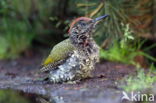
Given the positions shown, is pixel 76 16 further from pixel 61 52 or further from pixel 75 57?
pixel 75 57

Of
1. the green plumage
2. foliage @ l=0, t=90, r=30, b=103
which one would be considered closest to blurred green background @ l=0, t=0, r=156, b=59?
the green plumage

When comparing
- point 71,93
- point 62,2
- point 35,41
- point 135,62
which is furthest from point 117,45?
point 71,93

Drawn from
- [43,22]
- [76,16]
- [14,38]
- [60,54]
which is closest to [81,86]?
[60,54]

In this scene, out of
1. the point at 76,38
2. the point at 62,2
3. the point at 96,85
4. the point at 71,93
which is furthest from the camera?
the point at 62,2

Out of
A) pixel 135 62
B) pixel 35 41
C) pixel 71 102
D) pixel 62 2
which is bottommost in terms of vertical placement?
pixel 71 102

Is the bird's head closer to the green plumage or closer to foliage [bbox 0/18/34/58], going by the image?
the green plumage

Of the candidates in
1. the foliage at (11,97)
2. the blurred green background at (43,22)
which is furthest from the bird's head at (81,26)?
the blurred green background at (43,22)

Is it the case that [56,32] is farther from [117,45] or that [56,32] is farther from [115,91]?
[115,91]

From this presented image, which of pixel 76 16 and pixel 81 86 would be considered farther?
pixel 76 16
